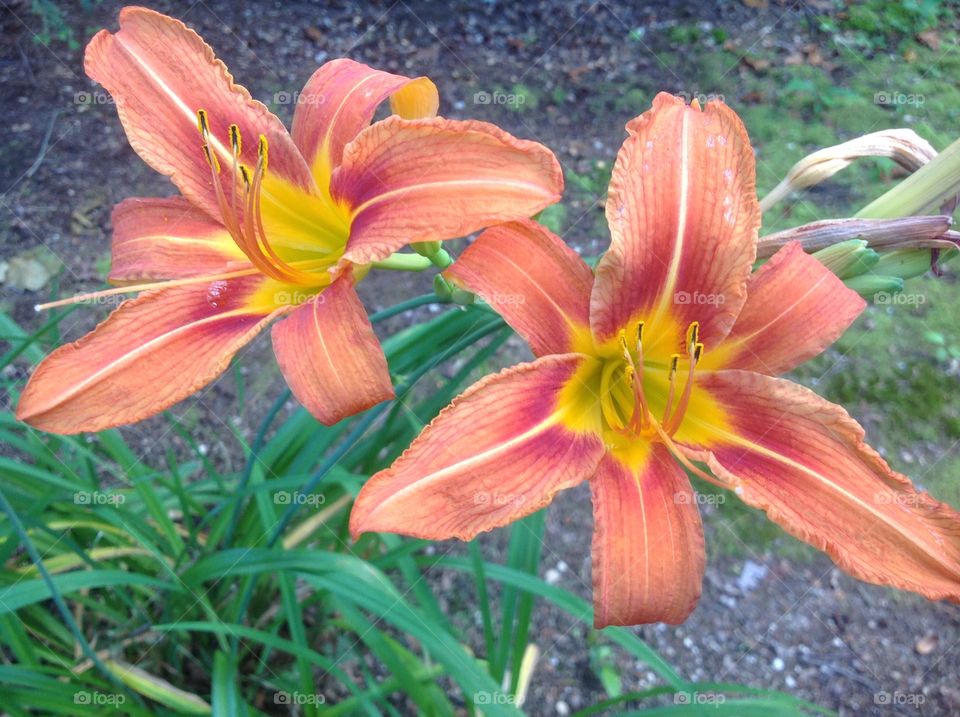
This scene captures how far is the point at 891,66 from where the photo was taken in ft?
14.4

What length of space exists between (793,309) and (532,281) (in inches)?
17.3

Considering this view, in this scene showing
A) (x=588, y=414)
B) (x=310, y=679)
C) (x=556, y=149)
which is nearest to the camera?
(x=588, y=414)

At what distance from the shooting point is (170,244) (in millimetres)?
1388

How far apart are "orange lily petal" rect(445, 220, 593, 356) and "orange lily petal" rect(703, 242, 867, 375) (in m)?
0.28

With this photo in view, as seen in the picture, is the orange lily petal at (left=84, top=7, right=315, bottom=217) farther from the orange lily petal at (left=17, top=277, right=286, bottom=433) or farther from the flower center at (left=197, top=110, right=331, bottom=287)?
the orange lily petal at (left=17, top=277, right=286, bottom=433)

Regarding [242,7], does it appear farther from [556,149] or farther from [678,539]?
[678,539]

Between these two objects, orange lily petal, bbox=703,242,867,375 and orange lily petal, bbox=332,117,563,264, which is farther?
orange lily petal, bbox=703,242,867,375

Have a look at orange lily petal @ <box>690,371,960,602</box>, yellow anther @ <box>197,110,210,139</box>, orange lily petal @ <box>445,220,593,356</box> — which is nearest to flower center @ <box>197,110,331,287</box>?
yellow anther @ <box>197,110,210,139</box>

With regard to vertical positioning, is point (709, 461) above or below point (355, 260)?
below

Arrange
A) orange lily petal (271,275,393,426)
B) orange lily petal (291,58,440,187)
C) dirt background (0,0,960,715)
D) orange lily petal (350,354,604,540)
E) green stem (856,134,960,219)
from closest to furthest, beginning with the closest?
1. orange lily petal (350,354,604,540)
2. orange lily petal (271,275,393,426)
3. green stem (856,134,960,219)
4. orange lily petal (291,58,440,187)
5. dirt background (0,0,960,715)

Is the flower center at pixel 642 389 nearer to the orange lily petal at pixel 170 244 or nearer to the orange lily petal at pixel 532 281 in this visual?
the orange lily petal at pixel 532 281

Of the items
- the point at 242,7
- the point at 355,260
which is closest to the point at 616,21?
the point at 242,7

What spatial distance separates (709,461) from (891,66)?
4.36m

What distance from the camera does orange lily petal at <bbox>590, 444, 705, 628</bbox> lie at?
1.08m
